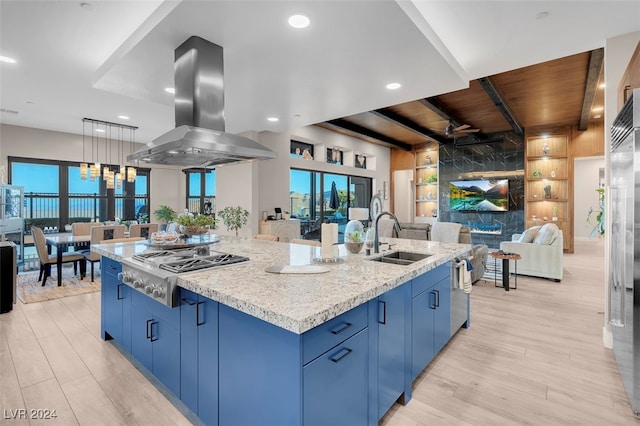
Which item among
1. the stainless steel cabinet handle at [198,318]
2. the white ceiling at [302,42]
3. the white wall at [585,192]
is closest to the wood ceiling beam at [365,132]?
the white ceiling at [302,42]

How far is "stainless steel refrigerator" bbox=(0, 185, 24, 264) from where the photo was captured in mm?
5137

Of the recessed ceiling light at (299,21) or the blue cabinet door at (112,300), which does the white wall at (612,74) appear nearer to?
the recessed ceiling light at (299,21)

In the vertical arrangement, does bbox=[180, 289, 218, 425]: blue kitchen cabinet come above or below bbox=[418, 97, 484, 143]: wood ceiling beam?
below

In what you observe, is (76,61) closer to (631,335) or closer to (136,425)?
(136,425)

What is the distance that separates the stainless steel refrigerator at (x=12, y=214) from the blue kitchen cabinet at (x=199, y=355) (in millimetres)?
5372

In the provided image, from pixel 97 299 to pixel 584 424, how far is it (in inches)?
201

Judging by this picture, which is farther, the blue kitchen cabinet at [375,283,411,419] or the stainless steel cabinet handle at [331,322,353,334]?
the blue kitchen cabinet at [375,283,411,419]

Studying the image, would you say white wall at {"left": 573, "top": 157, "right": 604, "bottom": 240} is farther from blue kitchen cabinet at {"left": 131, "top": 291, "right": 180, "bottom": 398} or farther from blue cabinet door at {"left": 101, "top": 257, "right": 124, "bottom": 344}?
blue cabinet door at {"left": 101, "top": 257, "right": 124, "bottom": 344}

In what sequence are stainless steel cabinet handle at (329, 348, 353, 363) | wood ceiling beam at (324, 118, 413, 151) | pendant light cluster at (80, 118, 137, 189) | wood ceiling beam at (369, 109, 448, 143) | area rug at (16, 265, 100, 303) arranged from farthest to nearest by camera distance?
wood ceiling beam at (324, 118, 413, 151)
wood ceiling beam at (369, 109, 448, 143)
pendant light cluster at (80, 118, 137, 189)
area rug at (16, 265, 100, 303)
stainless steel cabinet handle at (329, 348, 353, 363)

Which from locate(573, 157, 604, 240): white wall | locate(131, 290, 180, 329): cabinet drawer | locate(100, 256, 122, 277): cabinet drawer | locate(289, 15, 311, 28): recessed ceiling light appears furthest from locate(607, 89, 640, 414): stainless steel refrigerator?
locate(573, 157, 604, 240): white wall

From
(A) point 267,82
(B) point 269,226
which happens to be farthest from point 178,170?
(A) point 267,82

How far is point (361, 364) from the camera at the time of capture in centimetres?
157

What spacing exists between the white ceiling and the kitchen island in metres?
1.75

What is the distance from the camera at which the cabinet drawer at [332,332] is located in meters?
1.25
